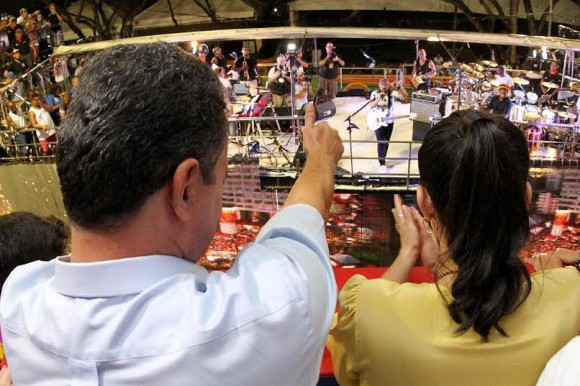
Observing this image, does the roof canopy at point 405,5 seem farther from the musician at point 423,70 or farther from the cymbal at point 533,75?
the cymbal at point 533,75

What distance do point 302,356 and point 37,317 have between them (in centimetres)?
34

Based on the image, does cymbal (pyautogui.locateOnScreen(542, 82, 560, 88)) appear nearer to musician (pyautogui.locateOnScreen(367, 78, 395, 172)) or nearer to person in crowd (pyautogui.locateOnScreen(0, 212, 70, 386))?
musician (pyautogui.locateOnScreen(367, 78, 395, 172))

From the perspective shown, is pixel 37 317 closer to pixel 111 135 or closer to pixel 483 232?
pixel 111 135

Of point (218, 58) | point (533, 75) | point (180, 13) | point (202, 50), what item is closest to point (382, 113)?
point (533, 75)

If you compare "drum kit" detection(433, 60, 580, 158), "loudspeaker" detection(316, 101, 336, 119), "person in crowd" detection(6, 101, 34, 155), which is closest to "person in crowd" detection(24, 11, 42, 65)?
"person in crowd" detection(6, 101, 34, 155)

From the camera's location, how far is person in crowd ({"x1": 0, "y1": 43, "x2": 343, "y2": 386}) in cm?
59

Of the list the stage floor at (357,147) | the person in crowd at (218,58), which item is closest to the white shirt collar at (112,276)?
the stage floor at (357,147)

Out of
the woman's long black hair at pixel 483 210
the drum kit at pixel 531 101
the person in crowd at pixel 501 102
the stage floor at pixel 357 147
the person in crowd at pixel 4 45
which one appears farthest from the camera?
the person in crowd at pixel 4 45

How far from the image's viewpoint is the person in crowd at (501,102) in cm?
509

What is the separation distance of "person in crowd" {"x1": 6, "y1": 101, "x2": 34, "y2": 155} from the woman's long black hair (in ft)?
20.2

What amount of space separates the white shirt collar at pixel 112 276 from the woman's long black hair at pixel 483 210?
0.52m

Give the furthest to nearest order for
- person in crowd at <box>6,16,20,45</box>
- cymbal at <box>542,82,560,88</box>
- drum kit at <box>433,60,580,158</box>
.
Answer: person in crowd at <box>6,16,20,45</box> < cymbal at <box>542,82,560,88</box> < drum kit at <box>433,60,580,158</box>

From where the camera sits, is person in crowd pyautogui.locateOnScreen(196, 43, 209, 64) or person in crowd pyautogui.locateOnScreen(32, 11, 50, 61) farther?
person in crowd pyautogui.locateOnScreen(32, 11, 50, 61)

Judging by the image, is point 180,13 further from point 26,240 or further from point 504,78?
point 26,240
